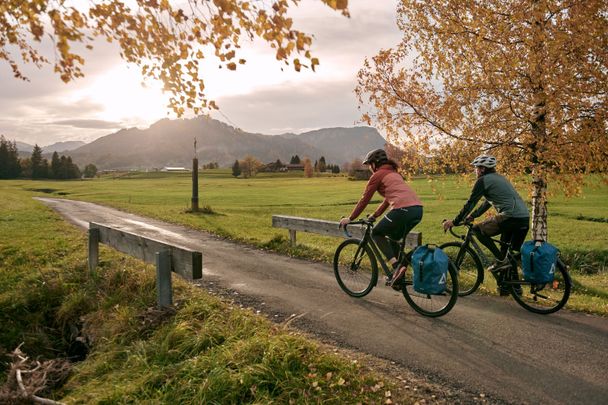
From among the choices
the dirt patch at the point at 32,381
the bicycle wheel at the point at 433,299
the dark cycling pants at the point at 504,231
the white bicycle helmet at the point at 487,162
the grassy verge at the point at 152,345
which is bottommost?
the dirt patch at the point at 32,381

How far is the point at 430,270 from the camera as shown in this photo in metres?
6.11

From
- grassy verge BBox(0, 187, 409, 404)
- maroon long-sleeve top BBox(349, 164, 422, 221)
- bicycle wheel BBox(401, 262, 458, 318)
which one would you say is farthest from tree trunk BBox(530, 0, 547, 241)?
grassy verge BBox(0, 187, 409, 404)

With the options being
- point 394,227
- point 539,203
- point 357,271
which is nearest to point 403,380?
point 394,227

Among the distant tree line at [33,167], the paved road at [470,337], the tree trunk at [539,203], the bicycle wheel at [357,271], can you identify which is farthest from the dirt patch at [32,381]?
the distant tree line at [33,167]

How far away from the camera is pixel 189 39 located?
640 centimetres

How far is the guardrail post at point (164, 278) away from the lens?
6367 millimetres

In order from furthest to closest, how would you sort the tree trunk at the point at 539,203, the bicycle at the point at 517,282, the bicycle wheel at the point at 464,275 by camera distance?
the tree trunk at the point at 539,203
the bicycle wheel at the point at 464,275
the bicycle at the point at 517,282

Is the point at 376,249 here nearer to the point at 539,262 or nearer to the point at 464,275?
the point at 539,262

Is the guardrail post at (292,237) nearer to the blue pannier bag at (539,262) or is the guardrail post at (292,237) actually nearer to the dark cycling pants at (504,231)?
the dark cycling pants at (504,231)

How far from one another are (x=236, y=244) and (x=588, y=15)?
34.3 feet

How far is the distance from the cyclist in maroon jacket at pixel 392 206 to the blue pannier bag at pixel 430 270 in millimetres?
512

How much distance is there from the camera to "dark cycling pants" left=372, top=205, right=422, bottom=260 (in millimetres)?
6645

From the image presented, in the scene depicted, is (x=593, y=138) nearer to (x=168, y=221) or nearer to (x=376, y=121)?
(x=376, y=121)

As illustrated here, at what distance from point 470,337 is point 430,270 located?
1.00m
